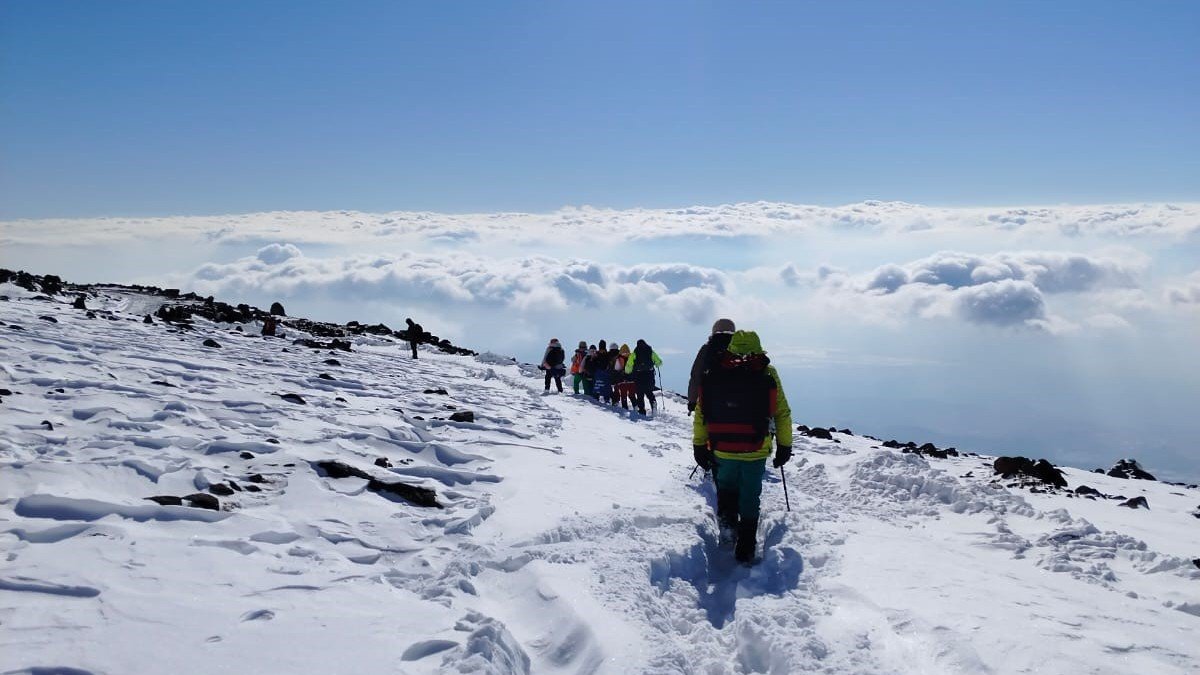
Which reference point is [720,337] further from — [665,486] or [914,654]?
[914,654]

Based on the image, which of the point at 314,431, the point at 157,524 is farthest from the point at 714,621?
the point at 314,431

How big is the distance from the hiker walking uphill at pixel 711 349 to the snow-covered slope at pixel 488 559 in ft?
5.17

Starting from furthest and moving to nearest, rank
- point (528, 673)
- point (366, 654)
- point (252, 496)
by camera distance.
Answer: point (252, 496) < point (528, 673) < point (366, 654)

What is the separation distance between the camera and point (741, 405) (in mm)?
7105

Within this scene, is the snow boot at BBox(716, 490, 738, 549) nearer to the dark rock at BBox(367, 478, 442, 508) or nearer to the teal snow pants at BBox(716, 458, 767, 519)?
the teal snow pants at BBox(716, 458, 767, 519)

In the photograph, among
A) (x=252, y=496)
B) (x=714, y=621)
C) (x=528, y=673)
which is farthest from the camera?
(x=252, y=496)

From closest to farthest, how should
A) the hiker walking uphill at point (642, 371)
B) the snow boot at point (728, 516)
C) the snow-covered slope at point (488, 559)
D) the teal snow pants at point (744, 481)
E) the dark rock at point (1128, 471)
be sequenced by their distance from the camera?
the snow-covered slope at point (488, 559)
the teal snow pants at point (744, 481)
the snow boot at point (728, 516)
the dark rock at point (1128, 471)
the hiker walking uphill at point (642, 371)

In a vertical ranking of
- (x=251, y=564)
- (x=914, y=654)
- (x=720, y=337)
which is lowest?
(x=914, y=654)

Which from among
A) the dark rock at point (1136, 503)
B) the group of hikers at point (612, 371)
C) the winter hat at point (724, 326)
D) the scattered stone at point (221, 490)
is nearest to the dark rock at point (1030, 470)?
the dark rock at point (1136, 503)

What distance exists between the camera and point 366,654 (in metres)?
4.00

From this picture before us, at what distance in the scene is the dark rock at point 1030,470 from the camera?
501 inches

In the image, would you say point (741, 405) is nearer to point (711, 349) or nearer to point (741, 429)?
point (741, 429)

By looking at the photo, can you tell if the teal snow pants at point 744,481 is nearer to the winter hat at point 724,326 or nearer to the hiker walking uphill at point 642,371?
the winter hat at point 724,326

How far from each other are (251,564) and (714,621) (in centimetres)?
366
